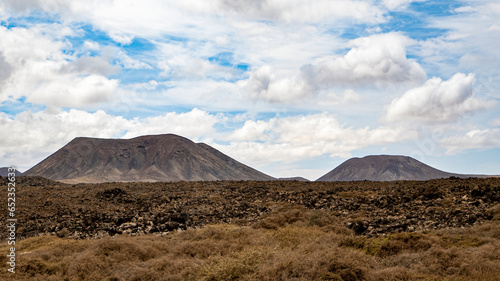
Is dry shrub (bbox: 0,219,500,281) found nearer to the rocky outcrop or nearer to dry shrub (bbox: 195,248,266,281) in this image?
dry shrub (bbox: 195,248,266,281)

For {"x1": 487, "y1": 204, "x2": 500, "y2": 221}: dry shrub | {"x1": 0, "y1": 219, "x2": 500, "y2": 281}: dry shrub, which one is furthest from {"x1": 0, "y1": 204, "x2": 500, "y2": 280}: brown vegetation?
{"x1": 487, "y1": 204, "x2": 500, "y2": 221}: dry shrub

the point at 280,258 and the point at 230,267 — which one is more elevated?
the point at 280,258

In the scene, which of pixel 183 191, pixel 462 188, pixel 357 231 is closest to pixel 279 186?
pixel 183 191

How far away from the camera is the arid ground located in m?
11.7

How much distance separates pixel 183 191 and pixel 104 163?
171m

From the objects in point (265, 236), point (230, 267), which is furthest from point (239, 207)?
point (230, 267)

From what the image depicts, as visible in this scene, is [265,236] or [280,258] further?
[265,236]

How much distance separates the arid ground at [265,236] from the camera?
38.4 feet

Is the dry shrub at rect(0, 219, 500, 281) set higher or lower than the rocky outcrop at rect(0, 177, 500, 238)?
lower

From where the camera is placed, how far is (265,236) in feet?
58.2

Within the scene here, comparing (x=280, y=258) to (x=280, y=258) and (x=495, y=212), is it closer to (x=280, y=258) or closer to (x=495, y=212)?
(x=280, y=258)

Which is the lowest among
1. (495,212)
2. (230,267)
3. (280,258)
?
(230,267)

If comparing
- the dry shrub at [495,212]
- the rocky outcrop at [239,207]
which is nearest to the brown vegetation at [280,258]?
the dry shrub at [495,212]

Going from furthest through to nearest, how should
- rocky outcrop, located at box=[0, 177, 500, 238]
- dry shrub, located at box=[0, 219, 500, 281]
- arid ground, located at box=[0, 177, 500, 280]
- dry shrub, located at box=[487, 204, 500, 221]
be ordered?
1. rocky outcrop, located at box=[0, 177, 500, 238]
2. dry shrub, located at box=[487, 204, 500, 221]
3. arid ground, located at box=[0, 177, 500, 280]
4. dry shrub, located at box=[0, 219, 500, 281]
